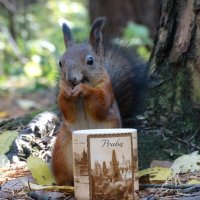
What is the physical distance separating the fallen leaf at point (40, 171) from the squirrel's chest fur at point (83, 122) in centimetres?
29

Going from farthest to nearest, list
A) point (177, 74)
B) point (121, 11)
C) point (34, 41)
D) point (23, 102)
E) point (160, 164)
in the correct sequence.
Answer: point (34, 41)
point (121, 11)
point (23, 102)
point (177, 74)
point (160, 164)

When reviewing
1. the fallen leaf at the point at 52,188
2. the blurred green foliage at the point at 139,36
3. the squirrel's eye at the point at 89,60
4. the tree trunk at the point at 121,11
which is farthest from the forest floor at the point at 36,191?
the tree trunk at the point at 121,11

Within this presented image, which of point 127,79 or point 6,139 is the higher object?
point 127,79

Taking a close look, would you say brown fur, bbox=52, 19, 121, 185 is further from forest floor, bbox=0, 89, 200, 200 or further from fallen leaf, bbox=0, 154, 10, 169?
fallen leaf, bbox=0, 154, 10, 169

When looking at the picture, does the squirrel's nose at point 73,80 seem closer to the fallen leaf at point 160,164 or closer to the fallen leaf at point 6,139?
the fallen leaf at point 160,164

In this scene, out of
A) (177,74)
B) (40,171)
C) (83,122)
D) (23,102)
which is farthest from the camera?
(23,102)

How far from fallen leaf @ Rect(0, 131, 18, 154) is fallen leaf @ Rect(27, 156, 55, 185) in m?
0.45

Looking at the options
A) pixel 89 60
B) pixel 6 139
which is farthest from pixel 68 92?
pixel 6 139

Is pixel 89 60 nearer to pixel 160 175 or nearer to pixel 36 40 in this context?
pixel 160 175

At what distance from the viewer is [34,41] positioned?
30.8ft

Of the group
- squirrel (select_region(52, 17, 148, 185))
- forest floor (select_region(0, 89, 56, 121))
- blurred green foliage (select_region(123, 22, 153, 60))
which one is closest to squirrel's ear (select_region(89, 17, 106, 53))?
squirrel (select_region(52, 17, 148, 185))

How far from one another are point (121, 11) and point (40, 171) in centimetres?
532

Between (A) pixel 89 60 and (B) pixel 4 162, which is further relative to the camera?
(B) pixel 4 162

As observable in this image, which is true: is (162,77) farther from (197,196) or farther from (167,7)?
(197,196)
